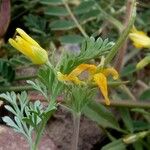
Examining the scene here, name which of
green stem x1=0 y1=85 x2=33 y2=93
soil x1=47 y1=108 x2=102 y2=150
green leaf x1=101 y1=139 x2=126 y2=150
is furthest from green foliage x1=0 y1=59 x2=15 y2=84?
green leaf x1=101 y1=139 x2=126 y2=150

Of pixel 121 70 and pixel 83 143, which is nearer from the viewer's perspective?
pixel 83 143

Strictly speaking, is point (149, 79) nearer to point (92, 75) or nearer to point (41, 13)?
point (41, 13)

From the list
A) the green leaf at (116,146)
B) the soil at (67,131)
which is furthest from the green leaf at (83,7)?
the green leaf at (116,146)

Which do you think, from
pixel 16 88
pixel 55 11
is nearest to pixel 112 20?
pixel 55 11

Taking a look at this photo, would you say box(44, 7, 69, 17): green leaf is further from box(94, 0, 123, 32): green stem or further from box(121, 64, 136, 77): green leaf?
box(121, 64, 136, 77): green leaf

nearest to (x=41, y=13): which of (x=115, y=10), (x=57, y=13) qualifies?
(x=57, y=13)

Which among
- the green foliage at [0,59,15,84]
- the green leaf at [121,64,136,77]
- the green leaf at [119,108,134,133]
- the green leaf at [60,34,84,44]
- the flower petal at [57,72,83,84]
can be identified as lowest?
the green leaf at [119,108,134,133]
